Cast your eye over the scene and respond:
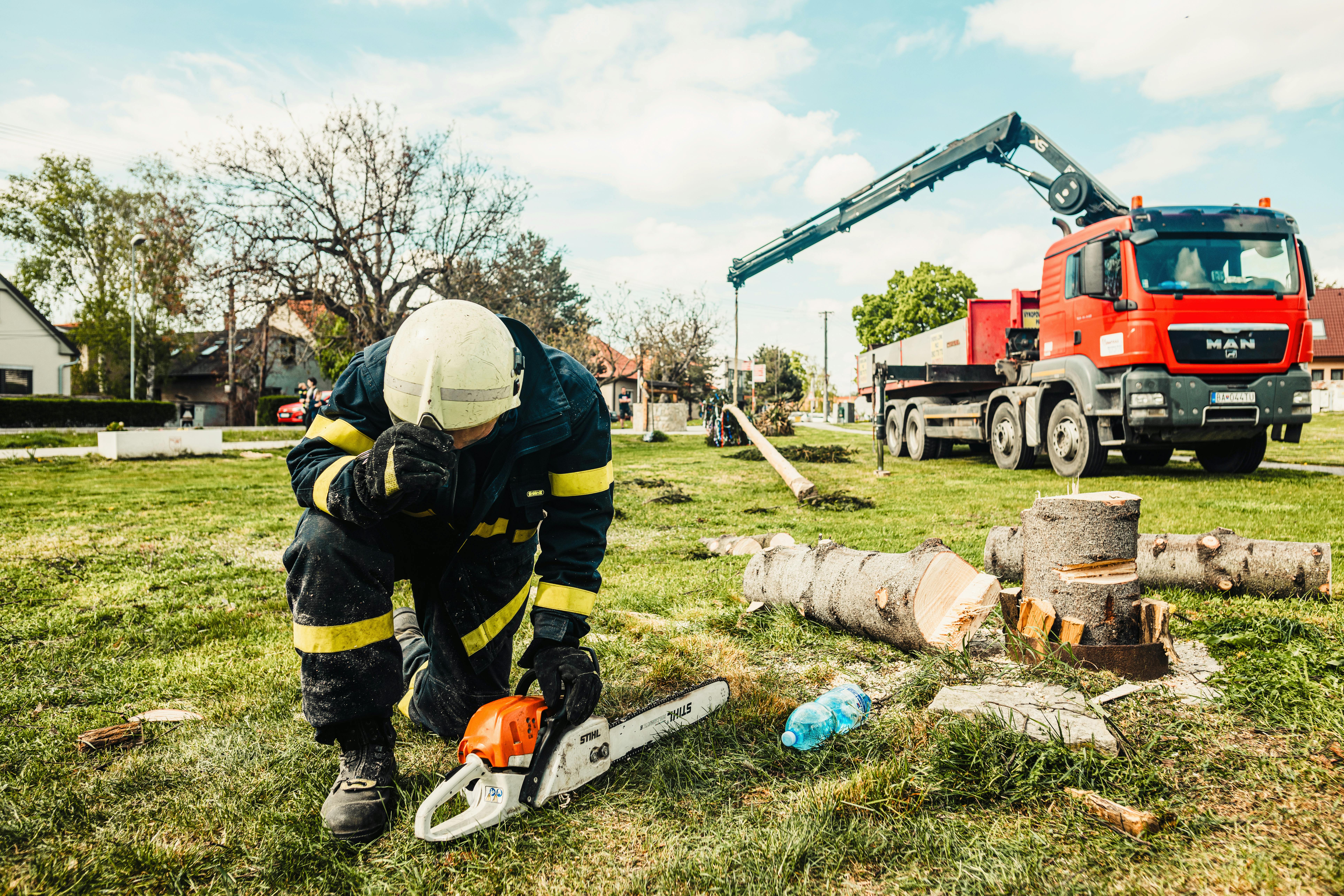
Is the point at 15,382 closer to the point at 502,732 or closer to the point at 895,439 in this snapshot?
the point at 895,439

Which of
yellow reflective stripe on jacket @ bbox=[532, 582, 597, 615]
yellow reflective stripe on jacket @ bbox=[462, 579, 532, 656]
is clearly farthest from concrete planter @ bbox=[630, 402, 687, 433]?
yellow reflective stripe on jacket @ bbox=[532, 582, 597, 615]

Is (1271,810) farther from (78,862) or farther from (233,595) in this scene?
(233,595)

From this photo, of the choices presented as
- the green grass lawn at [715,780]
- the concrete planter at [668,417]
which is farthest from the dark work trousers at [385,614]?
the concrete planter at [668,417]

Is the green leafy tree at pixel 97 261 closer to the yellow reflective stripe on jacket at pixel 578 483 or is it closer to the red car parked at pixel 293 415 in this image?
the red car parked at pixel 293 415

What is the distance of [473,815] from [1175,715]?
2.06 meters

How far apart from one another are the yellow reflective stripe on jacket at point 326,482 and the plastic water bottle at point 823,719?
1.46 m

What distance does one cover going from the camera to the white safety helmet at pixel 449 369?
1.78 metres

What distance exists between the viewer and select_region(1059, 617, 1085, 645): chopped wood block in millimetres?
2643

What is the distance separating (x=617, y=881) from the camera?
159 cm

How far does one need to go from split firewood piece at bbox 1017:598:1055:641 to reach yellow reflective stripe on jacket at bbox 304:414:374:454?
7.79ft

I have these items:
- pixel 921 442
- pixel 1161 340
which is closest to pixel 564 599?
pixel 1161 340

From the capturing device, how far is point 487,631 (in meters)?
2.28

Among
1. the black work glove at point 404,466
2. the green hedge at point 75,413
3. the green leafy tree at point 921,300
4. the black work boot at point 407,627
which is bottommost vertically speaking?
the black work boot at point 407,627

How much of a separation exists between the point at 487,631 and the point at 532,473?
0.52 metres
